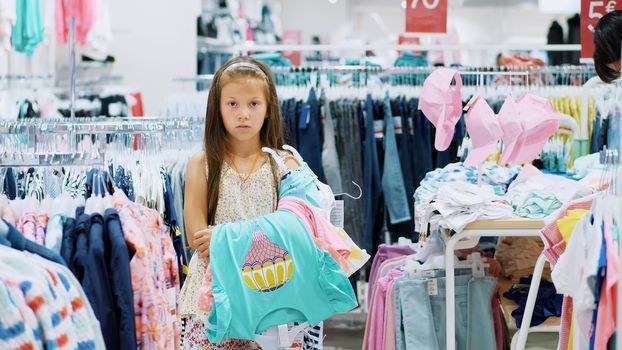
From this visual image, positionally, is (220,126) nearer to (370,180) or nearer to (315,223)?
(315,223)

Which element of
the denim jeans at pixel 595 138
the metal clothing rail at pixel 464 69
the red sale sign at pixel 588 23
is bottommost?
the denim jeans at pixel 595 138

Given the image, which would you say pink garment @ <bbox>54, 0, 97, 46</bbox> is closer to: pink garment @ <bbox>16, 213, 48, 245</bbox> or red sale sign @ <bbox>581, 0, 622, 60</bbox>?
red sale sign @ <bbox>581, 0, 622, 60</bbox>

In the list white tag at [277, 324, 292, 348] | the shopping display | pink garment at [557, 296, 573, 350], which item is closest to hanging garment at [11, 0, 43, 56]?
the shopping display

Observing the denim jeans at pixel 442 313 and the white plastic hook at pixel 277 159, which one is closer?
the white plastic hook at pixel 277 159

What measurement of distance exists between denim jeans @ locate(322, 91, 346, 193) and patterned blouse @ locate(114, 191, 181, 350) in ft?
7.24

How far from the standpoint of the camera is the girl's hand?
9.36 ft

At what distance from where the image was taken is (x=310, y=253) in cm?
279

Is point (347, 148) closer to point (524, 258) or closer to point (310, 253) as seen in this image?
point (524, 258)

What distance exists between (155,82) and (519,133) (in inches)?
160

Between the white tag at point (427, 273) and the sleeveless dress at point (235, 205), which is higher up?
the sleeveless dress at point (235, 205)

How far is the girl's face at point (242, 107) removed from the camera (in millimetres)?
3002

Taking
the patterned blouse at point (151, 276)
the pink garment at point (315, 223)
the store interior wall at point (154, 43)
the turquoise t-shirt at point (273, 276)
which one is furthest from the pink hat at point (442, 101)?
the store interior wall at point (154, 43)

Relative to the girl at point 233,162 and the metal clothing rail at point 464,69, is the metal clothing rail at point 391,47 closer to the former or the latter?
the metal clothing rail at point 464,69

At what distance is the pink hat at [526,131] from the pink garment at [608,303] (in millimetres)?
1652
